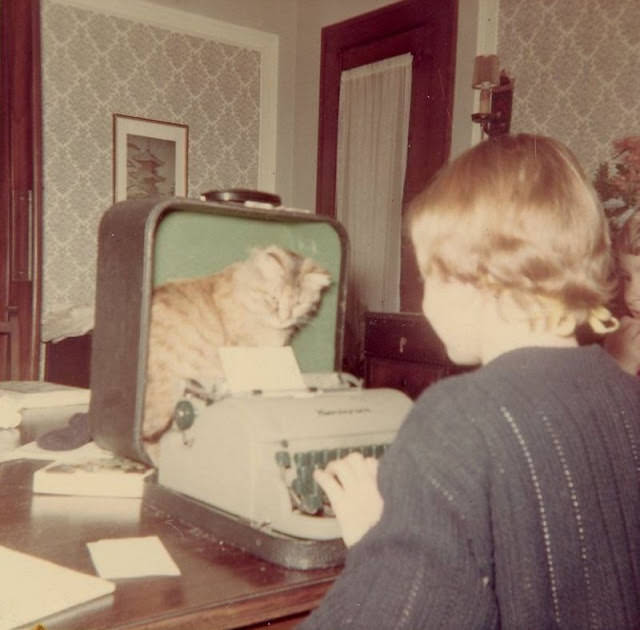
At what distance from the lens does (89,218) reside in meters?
4.46

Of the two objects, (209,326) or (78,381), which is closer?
(209,326)

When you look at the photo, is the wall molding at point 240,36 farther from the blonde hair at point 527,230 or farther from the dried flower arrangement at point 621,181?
the blonde hair at point 527,230

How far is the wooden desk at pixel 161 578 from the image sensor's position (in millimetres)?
886

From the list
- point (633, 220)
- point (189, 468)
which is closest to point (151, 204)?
point (189, 468)

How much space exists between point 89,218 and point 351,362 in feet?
5.68

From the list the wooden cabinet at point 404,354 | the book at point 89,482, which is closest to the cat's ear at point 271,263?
the book at point 89,482

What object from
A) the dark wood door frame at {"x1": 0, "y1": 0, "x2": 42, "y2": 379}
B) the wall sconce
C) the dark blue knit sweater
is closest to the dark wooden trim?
the wall sconce

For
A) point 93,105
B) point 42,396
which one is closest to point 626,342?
point 42,396

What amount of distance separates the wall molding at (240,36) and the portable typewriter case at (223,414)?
10.7 ft

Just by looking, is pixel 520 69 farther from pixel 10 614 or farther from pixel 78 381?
pixel 10 614

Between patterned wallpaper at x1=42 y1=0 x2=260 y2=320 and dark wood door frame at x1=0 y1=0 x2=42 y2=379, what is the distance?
5.8 inches

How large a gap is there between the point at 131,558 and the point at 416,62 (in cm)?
390

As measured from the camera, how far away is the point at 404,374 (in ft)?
12.2

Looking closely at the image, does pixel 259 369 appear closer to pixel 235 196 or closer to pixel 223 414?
pixel 223 414
